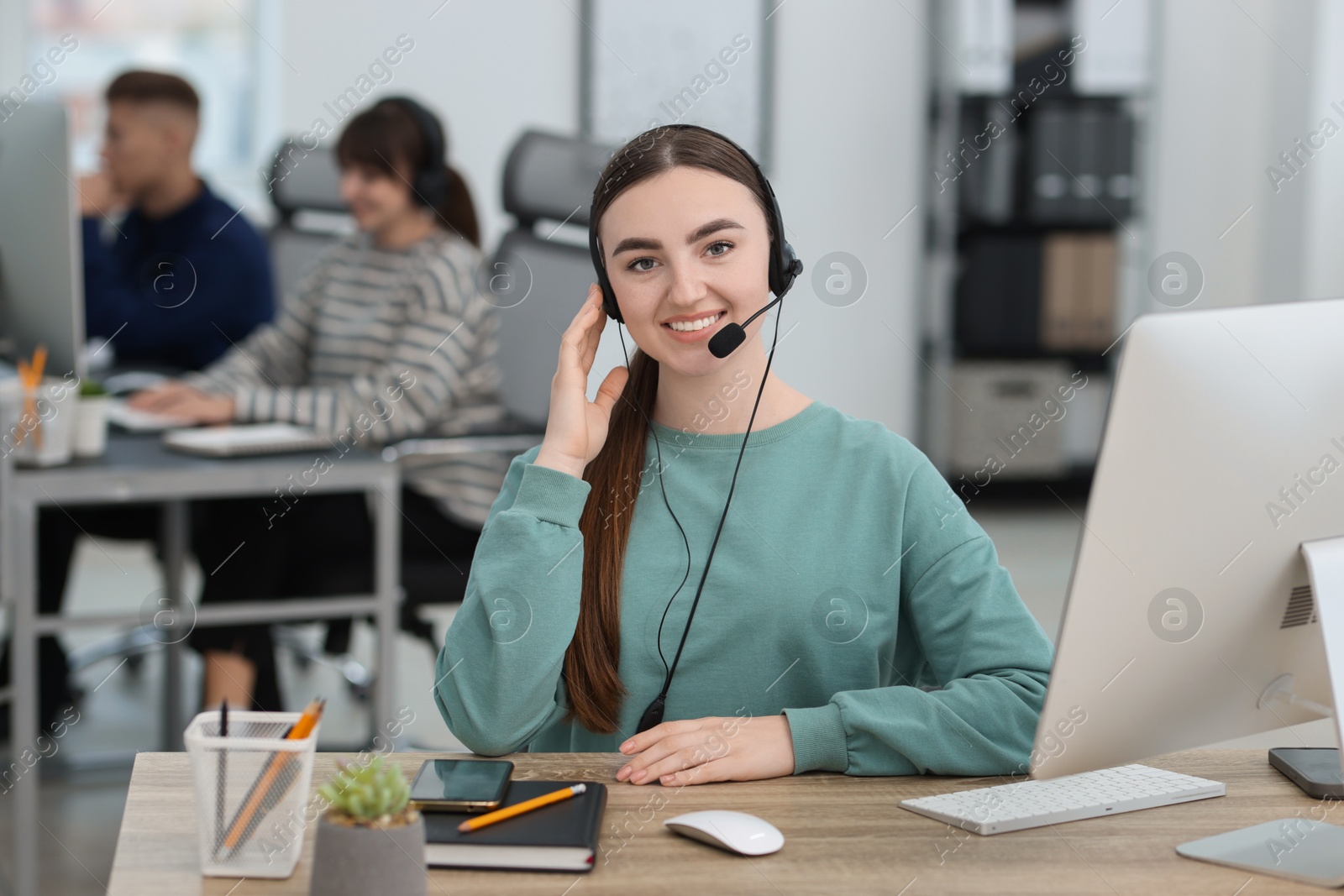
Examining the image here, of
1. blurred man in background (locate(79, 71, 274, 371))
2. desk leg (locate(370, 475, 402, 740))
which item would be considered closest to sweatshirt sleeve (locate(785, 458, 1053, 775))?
desk leg (locate(370, 475, 402, 740))

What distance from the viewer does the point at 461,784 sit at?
0.97 m

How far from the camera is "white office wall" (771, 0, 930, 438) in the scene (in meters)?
4.80

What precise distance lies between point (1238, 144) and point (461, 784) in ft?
13.2

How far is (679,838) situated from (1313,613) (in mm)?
479

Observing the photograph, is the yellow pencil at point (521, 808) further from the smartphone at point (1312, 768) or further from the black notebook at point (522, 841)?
the smartphone at point (1312, 768)

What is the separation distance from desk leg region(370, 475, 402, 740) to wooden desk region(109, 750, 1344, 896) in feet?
3.54

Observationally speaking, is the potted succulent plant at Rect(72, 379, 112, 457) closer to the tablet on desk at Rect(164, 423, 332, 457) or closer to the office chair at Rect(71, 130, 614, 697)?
the tablet on desk at Rect(164, 423, 332, 457)

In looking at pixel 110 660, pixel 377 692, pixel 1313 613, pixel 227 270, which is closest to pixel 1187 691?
pixel 1313 613

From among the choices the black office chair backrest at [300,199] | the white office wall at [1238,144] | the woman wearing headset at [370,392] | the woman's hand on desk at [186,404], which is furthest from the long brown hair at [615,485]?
the white office wall at [1238,144]

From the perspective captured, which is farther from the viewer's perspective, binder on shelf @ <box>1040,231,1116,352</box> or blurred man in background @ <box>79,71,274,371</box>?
binder on shelf @ <box>1040,231,1116,352</box>

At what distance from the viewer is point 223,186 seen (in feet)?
15.9

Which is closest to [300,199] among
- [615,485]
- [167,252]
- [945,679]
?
[167,252]

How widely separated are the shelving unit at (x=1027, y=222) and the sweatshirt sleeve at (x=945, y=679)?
3540 mm

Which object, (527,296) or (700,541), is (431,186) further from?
(700,541)
